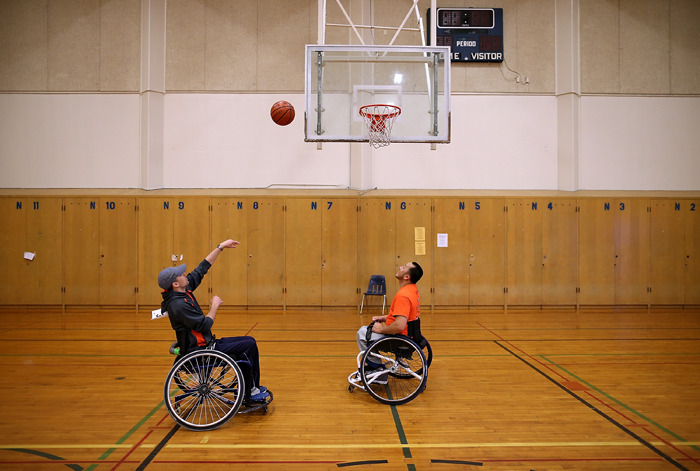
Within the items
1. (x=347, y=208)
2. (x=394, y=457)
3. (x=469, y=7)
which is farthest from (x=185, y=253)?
(x=469, y=7)

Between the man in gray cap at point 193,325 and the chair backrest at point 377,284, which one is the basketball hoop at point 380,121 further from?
the man in gray cap at point 193,325

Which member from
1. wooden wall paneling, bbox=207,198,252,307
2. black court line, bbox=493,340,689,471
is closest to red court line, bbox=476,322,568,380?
black court line, bbox=493,340,689,471

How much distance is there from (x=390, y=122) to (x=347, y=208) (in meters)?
2.64

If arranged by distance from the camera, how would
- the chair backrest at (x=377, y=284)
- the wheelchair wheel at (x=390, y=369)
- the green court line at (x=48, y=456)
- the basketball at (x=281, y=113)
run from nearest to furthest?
the green court line at (x=48, y=456), the wheelchair wheel at (x=390, y=369), the basketball at (x=281, y=113), the chair backrest at (x=377, y=284)

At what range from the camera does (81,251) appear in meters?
8.28

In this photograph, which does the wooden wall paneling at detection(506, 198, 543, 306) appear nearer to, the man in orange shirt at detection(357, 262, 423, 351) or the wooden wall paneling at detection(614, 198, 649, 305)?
the wooden wall paneling at detection(614, 198, 649, 305)

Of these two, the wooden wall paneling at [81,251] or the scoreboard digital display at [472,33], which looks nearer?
the wooden wall paneling at [81,251]

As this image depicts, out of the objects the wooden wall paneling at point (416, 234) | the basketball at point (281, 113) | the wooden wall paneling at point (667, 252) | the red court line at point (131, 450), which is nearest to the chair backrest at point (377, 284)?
the wooden wall paneling at point (416, 234)

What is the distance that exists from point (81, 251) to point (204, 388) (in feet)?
21.7

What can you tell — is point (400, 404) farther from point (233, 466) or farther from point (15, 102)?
point (15, 102)

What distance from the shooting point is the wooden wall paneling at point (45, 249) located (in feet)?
27.1

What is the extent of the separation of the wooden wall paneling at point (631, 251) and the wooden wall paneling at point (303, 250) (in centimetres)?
597

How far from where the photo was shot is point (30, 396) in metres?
3.90

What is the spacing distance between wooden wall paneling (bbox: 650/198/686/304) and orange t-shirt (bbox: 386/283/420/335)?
282 inches
